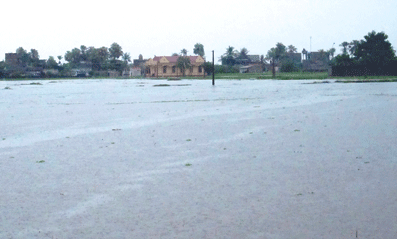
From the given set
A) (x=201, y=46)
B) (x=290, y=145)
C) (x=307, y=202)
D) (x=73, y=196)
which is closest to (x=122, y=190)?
(x=73, y=196)

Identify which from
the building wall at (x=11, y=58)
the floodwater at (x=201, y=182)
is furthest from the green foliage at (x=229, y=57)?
the floodwater at (x=201, y=182)

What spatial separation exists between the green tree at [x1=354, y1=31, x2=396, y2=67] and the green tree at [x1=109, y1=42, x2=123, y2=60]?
4187 inches

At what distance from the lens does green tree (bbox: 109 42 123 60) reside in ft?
548

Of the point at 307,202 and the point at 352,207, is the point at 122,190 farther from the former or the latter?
the point at 352,207

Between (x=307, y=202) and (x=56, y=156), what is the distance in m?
5.34

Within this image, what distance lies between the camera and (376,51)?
7431 centimetres

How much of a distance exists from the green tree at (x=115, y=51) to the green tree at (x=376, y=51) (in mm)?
106343

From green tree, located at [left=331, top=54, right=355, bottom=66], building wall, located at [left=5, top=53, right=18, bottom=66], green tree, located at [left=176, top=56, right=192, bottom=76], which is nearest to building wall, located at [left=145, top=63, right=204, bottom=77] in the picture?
green tree, located at [left=176, top=56, right=192, bottom=76]

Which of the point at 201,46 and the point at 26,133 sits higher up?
the point at 201,46

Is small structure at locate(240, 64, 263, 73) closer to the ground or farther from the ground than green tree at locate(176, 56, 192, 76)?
closer to the ground

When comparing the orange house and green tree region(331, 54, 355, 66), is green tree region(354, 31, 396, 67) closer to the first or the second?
green tree region(331, 54, 355, 66)

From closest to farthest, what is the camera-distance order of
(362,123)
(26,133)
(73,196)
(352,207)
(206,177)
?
(352,207)
(73,196)
(206,177)
(26,133)
(362,123)

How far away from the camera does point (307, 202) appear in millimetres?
5812

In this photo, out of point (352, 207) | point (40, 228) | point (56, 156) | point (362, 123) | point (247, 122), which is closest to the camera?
point (40, 228)
